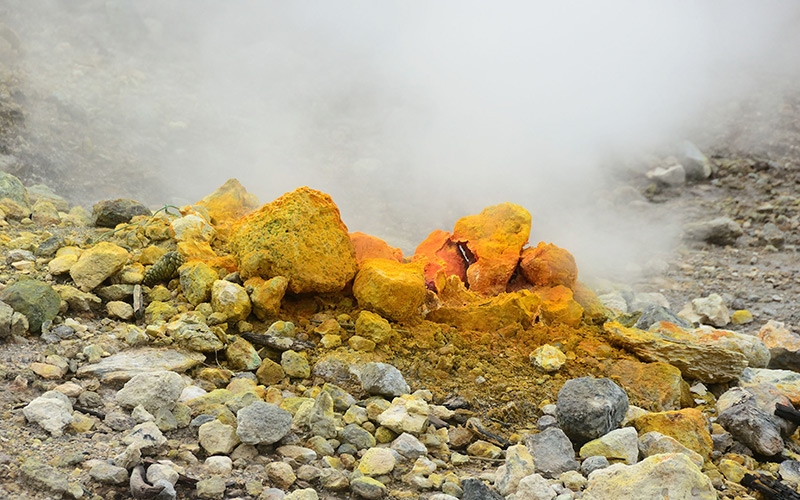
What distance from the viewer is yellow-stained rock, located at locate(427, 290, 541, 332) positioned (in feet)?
10.2

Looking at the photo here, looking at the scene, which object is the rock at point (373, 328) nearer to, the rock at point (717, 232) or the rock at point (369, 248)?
the rock at point (369, 248)

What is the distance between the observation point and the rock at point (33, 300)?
2445 millimetres

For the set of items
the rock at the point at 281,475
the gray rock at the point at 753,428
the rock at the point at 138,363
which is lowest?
the gray rock at the point at 753,428

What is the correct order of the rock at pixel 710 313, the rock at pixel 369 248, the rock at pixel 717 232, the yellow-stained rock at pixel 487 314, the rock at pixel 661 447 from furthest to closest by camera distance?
1. the rock at pixel 717 232
2. the rock at pixel 710 313
3. the rock at pixel 369 248
4. the yellow-stained rock at pixel 487 314
5. the rock at pixel 661 447

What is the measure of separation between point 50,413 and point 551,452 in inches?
58.8

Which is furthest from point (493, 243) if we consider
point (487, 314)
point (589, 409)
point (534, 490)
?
point (534, 490)

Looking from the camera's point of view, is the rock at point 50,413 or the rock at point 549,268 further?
the rock at point 549,268

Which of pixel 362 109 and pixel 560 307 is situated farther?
pixel 362 109

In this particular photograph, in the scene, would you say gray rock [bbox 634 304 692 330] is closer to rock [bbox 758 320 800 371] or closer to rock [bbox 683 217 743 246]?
rock [bbox 758 320 800 371]

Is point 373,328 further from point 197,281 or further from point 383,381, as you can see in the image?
point 197,281

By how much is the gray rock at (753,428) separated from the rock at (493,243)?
1.29m

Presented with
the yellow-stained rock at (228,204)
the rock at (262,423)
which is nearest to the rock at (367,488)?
the rock at (262,423)

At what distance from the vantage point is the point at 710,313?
15.6 ft

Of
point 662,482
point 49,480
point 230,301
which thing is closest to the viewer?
point 49,480
